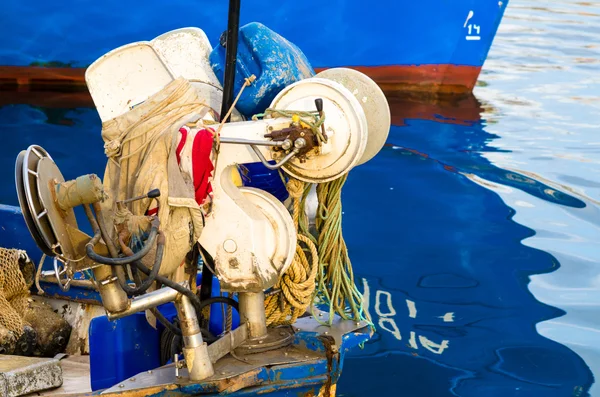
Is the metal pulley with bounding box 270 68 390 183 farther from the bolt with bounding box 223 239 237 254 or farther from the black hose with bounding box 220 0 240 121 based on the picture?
the bolt with bounding box 223 239 237 254

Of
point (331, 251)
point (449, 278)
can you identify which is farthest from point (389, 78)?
point (331, 251)

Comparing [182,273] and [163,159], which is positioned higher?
[163,159]

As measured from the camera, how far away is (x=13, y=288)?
13.9 feet

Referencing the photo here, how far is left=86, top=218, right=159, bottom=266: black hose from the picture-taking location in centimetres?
264

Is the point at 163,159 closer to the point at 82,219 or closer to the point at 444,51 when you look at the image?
the point at 82,219

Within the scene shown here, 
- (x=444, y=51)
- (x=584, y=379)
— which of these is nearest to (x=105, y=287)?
(x=584, y=379)

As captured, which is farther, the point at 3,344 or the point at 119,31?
the point at 119,31

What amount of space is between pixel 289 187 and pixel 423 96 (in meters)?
8.67

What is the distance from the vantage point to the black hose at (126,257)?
8.67ft

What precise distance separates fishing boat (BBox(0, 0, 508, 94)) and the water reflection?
2.27 m

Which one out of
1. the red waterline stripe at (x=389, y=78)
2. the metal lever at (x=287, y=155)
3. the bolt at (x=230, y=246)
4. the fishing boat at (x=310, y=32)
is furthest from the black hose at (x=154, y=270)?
the red waterline stripe at (x=389, y=78)

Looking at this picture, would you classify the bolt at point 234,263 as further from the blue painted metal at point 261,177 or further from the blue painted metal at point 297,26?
the blue painted metal at point 297,26

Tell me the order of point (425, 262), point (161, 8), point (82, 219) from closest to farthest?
point (425, 262) → point (82, 219) → point (161, 8)

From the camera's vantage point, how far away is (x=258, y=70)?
3.39 metres
